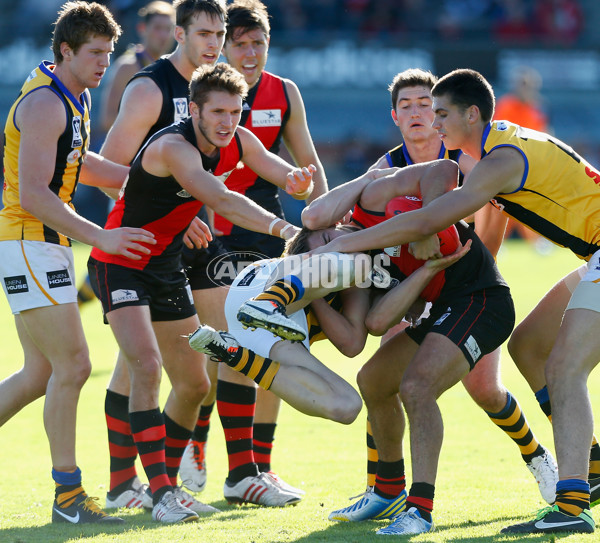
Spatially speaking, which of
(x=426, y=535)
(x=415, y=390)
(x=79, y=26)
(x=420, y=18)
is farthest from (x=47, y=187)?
(x=420, y=18)

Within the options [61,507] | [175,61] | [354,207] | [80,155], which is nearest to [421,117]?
[354,207]

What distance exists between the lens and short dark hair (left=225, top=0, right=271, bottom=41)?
6.27m

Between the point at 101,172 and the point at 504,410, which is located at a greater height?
the point at 101,172

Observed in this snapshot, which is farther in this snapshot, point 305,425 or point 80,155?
point 305,425

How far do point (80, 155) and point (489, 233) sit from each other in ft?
8.19

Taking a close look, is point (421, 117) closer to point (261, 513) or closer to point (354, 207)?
point (354, 207)

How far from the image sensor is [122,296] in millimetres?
5125

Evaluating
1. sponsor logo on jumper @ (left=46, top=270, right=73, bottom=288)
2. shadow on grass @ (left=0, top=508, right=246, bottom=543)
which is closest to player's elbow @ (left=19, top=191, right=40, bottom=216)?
sponsor logo on jumper @ (left=46, top=270, right=73, bottom=288)

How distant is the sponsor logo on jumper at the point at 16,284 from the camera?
495cm

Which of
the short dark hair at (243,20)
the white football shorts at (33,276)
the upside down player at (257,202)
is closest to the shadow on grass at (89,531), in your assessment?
the upside down player at (257,202)

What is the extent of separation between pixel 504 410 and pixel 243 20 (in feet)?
10.3

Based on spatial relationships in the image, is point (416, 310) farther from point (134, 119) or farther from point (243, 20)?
point (243, 20)

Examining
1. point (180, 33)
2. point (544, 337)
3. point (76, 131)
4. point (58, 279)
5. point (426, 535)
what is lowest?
point (426, 535)

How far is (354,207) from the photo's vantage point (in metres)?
5.21
